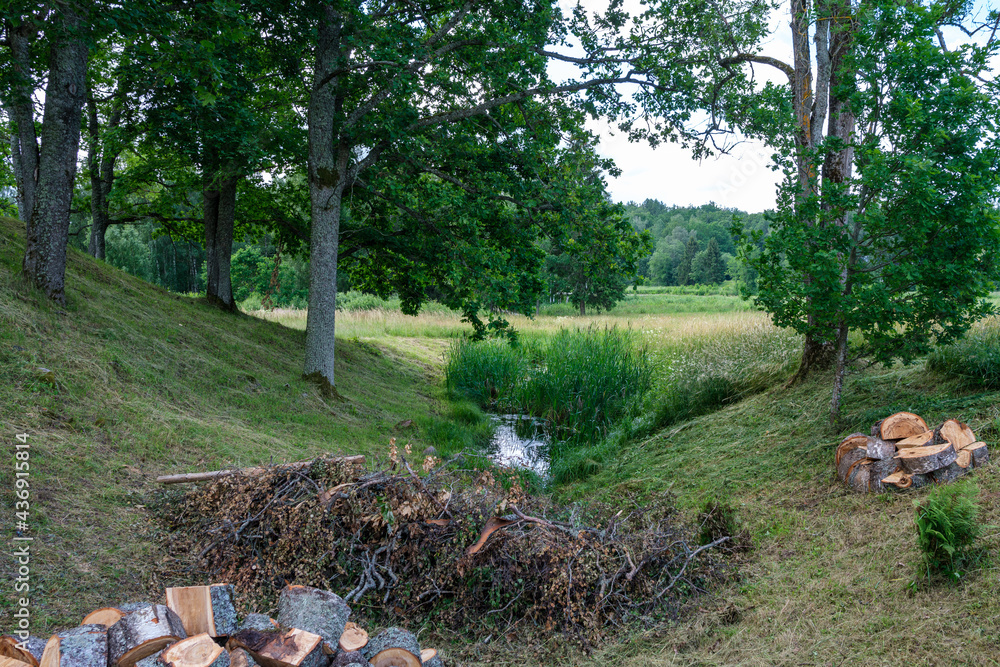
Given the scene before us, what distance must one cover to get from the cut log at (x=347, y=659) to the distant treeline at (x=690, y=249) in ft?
169

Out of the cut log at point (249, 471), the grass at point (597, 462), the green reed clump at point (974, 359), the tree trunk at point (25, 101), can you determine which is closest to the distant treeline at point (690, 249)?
the grass at point (597, 462)

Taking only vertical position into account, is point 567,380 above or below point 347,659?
above

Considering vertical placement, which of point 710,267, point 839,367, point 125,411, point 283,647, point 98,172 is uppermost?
point 710,267

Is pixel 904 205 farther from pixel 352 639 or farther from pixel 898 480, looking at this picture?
pixel 352 639

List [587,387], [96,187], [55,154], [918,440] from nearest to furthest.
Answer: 1. [918,440]
2. [55,154]
3. [587,387]
4. [96,187]

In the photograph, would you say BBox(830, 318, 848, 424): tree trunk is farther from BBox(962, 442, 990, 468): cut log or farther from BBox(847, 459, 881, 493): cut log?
BBox(962, 442, 990, 468): cut log

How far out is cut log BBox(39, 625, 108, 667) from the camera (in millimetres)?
2566

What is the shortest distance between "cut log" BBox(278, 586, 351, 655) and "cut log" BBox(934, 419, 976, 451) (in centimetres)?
486

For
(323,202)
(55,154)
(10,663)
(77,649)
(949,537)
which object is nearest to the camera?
(10,663)

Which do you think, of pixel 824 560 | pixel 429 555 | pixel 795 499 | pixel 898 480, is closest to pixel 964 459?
pixel 898 480

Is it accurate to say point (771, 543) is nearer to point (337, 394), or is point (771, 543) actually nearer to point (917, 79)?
point (917, 79)

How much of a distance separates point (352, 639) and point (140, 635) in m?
0.96

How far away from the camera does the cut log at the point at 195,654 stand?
2.60m

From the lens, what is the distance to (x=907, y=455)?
4953 millimetres
